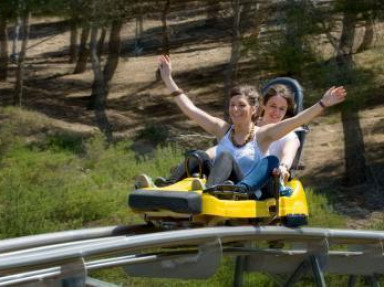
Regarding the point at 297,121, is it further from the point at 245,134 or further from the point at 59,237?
the point at 59,237

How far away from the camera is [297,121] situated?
667cm

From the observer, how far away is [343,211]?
19438mm

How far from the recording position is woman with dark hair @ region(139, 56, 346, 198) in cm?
661

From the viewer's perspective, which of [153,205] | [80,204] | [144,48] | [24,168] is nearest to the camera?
[153,205]

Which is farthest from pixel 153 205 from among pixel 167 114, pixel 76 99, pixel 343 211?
pixel 76 99

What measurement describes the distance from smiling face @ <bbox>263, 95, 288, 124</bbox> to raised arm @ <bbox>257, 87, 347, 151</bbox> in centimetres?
43

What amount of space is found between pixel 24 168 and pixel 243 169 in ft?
38.3

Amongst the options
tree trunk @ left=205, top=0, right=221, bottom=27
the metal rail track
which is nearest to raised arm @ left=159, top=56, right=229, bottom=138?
the metal rail track

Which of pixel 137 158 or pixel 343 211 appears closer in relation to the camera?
pixel 343 211

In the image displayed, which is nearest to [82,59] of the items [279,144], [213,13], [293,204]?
[213,13]

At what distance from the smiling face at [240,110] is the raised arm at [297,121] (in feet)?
0.41

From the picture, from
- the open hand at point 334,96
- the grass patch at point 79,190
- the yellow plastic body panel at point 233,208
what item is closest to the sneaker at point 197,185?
the yellow plastic body panel at point 233,208

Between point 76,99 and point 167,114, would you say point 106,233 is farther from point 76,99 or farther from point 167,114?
point 76,99

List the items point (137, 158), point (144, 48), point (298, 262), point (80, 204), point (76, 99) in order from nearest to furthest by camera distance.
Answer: point (298, 262), point (80, 204), point (137, 158), point (76, 99), point (144, 48)
